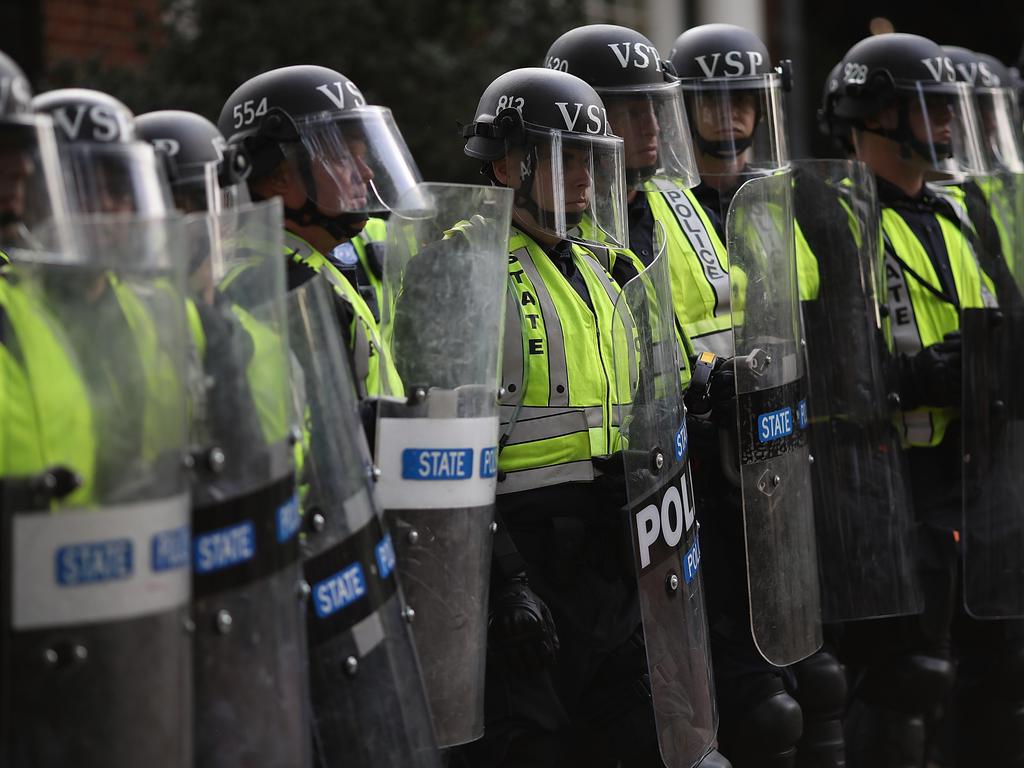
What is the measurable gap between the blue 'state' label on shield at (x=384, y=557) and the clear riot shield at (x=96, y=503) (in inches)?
21.5

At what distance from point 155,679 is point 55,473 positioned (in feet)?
1.09

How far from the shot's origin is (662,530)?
3.53 m

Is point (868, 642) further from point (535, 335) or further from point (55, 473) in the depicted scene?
point (55, 473)

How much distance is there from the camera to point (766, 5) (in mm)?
13383

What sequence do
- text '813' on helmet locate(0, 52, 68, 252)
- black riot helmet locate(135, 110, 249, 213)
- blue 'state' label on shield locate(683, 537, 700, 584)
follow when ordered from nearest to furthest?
text '813' on helmet locate(0, 52, 68, 252) < black riot helmet locate(135, 110, 249, 213) < blue 'state' label on shield locate(683, 537, 700, 584)

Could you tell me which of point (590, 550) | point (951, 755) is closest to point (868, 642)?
point (951, 755)

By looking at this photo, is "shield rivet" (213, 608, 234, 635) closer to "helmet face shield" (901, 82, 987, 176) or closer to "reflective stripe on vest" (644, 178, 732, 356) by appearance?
"reflective stripe on vest" (644, 178, 732, 356)

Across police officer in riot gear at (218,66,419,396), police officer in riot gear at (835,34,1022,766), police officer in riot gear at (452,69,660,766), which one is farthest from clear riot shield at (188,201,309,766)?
police officer in riot gear at (835,34,1022,766)

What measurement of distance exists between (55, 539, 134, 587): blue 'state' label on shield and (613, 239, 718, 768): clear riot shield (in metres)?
1.46

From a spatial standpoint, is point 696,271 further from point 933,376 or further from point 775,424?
point 933,376

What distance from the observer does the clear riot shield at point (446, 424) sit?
3.13 m

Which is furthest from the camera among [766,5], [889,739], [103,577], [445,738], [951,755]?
[766,5]

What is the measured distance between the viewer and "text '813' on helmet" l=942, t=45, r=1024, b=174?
17.4 feet

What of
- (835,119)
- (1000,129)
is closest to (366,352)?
(835,119)
